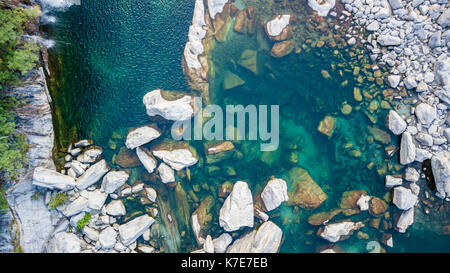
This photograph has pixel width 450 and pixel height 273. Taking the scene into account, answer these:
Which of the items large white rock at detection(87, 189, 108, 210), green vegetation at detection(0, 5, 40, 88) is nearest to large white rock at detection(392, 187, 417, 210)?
large white rock at detection(87, 189, 108, 210)

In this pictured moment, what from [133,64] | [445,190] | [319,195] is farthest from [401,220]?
[133,64]

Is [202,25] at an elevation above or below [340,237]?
above

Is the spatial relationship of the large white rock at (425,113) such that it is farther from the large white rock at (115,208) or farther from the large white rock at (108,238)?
the large white rock at (108,238)

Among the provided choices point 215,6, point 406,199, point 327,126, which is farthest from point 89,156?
point 406,199

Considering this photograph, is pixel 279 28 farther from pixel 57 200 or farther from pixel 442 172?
pixel 57 200

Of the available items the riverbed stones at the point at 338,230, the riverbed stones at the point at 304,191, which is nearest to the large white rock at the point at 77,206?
the riverbed stones at the point at 304,191
